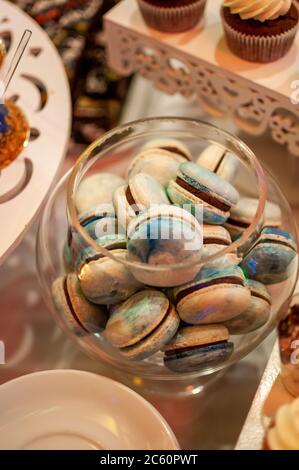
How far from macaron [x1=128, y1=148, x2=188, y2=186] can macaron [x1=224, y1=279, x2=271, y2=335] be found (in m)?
0.13

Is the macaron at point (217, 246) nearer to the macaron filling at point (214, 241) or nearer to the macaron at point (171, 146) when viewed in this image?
the macaron filling at point (214, 241)

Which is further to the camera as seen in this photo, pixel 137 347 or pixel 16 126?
pixel 16 126

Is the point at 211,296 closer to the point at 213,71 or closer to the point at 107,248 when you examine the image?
the point at 107,248

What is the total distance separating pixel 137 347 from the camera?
0.51m

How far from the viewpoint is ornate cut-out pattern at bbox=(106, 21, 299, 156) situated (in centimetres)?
69

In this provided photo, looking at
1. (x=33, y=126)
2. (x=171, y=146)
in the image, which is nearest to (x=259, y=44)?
(x=171, y=146)

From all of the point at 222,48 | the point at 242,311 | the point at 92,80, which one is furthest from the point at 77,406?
the point at 92,80

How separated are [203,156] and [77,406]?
27 centimetres

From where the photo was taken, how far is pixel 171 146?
0.62 meters

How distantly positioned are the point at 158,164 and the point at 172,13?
243 mm

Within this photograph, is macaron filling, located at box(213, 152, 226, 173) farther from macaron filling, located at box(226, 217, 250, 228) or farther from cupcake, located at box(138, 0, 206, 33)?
cupcake, located at box(138, 0, 206, 33)

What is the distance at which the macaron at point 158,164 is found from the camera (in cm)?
58

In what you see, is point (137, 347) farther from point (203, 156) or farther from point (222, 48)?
point (222, 48)
